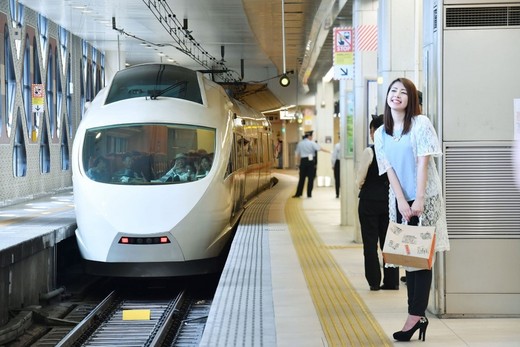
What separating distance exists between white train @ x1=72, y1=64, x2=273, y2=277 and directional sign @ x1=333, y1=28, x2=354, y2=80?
2358mm

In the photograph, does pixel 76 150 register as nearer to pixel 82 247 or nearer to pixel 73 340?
pixel 82 247

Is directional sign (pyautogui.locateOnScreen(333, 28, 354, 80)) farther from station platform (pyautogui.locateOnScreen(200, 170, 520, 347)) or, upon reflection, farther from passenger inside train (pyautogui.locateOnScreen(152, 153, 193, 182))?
passenger inside train (pyautogui.locateOnScreen(152, 153, 193, 182))

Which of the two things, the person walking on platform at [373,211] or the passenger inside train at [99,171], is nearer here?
the person walking on platform at [373,211]

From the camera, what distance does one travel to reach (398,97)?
580 cm

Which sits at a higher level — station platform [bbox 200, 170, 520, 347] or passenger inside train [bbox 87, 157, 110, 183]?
passenger inside train [bbox 87, 157, 110, 183]

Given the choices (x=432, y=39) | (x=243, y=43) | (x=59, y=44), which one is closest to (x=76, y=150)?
(x=432, y=39)

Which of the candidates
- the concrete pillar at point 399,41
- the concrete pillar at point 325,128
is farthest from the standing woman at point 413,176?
the concrete pillar at point 325,128

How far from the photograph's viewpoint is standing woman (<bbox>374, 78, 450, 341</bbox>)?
5730mm

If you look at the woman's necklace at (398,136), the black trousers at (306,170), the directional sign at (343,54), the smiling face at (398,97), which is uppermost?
the directional sign at (343,54)

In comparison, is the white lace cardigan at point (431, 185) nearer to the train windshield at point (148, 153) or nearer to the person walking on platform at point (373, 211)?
the person walking on platform at point (373, 211)

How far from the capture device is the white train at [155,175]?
11.0 meters

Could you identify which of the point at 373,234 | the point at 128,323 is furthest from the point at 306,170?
the point at 373,234

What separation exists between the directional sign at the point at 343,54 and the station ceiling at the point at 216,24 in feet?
4.45

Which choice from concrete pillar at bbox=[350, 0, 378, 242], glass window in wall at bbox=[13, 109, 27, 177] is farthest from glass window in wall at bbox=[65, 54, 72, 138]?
concrete pillar at bbox=[350, 0, 378, 242]
